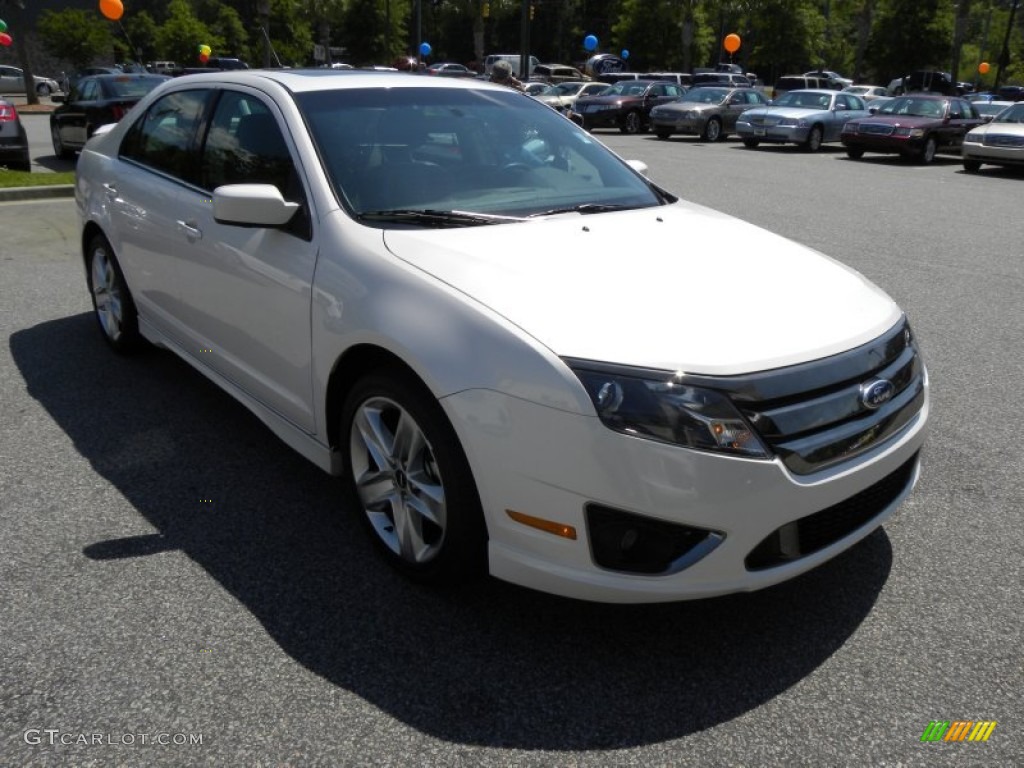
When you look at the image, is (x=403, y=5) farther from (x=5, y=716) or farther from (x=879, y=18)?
(x=5, y=716)

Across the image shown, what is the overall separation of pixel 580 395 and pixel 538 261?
70 centimetres

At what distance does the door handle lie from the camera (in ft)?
12.9

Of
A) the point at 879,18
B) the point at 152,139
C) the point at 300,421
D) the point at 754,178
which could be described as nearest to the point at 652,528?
the point at 300,421

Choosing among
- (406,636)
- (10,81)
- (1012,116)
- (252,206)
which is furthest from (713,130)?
(10,81)

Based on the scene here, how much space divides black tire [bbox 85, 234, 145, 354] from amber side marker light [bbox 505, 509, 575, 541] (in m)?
3.32

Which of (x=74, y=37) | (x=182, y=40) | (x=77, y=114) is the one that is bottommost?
(x=77, y=114)

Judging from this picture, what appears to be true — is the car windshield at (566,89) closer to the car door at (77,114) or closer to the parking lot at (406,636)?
the car door at (77,114)

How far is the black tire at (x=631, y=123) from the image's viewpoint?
27125 millimetres

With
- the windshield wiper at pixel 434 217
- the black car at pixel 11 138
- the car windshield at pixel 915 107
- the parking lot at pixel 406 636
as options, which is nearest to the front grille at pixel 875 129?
the car windshield at pixel 915 107

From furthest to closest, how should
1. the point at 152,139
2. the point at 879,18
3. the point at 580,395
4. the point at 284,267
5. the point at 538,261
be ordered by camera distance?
the point at 879,18, the point at 152,139, the point at 284,267, the point at 538,261, the point at 580,395

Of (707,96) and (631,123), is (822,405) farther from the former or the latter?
(631,123)

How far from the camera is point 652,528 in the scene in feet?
8.05

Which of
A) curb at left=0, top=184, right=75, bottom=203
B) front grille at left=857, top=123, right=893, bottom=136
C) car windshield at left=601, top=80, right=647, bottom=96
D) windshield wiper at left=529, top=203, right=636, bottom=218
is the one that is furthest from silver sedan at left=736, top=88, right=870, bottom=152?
windshield wiper at left=529, top=203, right=636, bottom=218

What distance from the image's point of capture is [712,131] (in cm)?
2530
